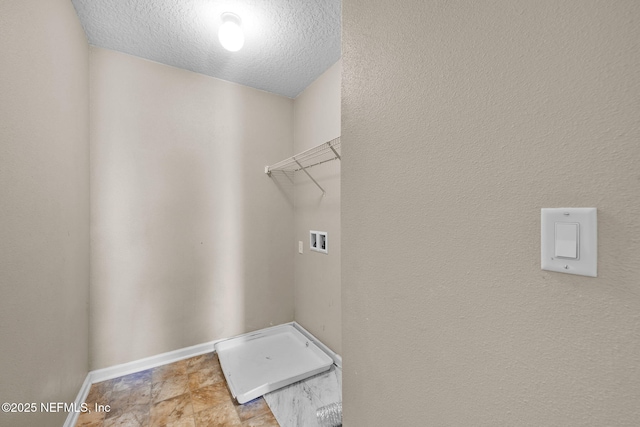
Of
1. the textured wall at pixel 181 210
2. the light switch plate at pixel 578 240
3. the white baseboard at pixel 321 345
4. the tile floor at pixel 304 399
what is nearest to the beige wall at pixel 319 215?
the white baseboard at pixel 321 345

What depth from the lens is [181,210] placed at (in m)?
1.85

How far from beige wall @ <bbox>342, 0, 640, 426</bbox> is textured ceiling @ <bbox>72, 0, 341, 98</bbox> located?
0.81 m

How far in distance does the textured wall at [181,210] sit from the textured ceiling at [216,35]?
0.16 meters

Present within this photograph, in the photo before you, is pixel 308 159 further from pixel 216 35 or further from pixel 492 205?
pixel 492 205

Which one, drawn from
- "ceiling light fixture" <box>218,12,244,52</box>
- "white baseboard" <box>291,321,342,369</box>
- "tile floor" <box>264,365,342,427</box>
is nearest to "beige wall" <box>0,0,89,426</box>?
"ceiling light fixture" <box>218,12,244,52</box>

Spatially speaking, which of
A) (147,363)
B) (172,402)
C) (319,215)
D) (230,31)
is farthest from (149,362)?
(230,31)

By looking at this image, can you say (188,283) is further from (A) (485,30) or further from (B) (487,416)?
(A) (485,30)

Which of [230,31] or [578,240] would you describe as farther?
[230,31]

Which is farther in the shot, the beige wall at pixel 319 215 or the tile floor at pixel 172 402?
the beige wall at pixel 319 215

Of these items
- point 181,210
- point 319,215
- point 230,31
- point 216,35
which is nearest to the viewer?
point 230,31

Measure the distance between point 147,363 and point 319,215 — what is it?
160 centimetres

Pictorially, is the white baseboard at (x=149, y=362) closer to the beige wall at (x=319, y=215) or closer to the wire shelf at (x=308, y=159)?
the beige wall at (x=319, y=215)

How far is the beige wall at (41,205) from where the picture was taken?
2.68 feet

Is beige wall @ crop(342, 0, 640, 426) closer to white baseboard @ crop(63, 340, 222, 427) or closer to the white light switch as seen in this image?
the white light switch
